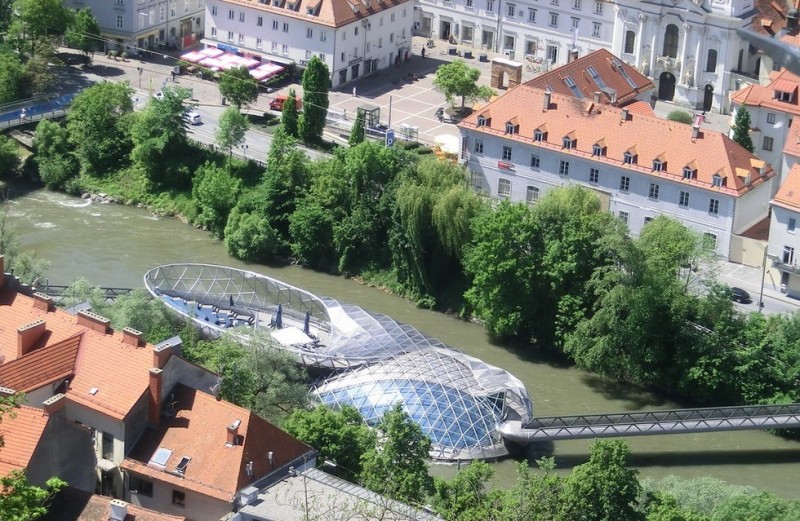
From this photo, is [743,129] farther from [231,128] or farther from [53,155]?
[53,155]

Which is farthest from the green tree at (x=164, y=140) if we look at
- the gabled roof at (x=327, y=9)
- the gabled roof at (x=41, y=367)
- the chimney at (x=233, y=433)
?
the chimney at (x=233, y=433)

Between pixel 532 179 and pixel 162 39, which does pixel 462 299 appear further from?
pixel 162 39

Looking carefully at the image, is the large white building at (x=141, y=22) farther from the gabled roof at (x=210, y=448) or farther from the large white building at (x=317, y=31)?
the gabled roof at (x=210, y=448)

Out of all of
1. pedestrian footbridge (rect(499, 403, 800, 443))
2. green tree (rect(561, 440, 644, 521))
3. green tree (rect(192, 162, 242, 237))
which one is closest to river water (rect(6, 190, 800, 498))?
green tree (rect(192, 162, 242, 237))

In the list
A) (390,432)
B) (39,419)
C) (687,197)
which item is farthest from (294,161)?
(39,419)

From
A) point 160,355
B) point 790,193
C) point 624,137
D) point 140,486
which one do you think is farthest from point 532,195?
point 140,486

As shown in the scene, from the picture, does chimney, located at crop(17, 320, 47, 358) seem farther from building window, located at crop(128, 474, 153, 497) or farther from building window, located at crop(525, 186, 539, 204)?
building window, located at crop(525, 186, 539, 204)
